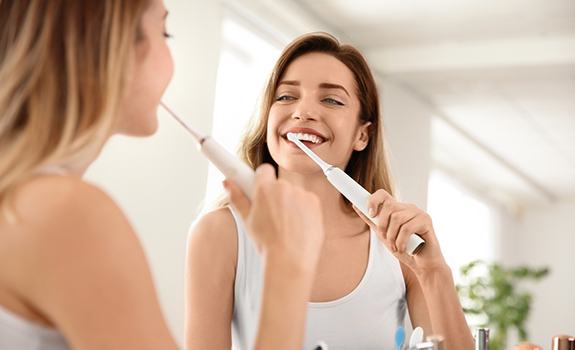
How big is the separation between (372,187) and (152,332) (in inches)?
41.4

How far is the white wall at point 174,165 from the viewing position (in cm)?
320

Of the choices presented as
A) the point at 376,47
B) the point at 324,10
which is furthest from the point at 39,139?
the point at 376,47

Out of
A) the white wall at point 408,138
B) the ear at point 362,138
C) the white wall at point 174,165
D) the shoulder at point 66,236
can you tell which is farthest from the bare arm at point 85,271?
the white wall at point 408,138

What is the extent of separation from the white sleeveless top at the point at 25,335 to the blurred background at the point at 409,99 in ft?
A: 3.36

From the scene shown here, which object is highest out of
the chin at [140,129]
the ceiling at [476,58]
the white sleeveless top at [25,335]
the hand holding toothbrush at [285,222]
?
the ceiling at [476,58]

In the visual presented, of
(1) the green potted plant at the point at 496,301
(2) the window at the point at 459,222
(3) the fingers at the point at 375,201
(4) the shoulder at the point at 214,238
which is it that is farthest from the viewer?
(2) the window at the point at 459,222

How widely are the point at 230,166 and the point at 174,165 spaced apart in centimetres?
259

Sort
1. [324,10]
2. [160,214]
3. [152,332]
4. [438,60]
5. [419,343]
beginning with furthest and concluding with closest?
[438,60], [324,10], [160,214], [419,343], [152,332]

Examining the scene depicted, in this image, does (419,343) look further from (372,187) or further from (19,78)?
(372,187)

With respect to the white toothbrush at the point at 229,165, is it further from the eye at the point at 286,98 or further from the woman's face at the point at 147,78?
the eye at the point at 286,98

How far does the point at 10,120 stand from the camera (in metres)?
0.77

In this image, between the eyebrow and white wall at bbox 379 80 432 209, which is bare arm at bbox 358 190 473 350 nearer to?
the eyebrow

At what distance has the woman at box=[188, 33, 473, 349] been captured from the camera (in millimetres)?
1396

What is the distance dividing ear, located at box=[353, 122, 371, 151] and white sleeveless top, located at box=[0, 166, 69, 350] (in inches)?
41.6
